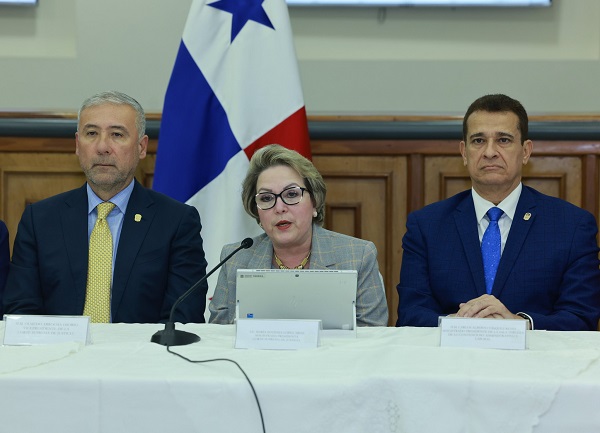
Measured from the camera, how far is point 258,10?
3.79 meters

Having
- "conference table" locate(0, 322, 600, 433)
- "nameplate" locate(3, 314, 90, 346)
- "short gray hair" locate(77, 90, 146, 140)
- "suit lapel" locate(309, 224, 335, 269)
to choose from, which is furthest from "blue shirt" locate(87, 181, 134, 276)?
"conference table" locate(0, 322, 600, 433)

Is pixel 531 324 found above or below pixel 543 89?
below

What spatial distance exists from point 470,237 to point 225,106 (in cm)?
139

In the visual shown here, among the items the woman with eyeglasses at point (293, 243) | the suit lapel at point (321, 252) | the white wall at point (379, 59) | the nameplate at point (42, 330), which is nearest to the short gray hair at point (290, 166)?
the woman with eyeglasses at point (293, 243)

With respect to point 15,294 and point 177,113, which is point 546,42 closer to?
point 177,113

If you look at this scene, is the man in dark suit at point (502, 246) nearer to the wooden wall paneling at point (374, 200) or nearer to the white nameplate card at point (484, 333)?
the white nameplate card at point (484, 333)

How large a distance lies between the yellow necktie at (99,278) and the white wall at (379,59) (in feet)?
5.21

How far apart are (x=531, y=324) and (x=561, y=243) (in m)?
0.48

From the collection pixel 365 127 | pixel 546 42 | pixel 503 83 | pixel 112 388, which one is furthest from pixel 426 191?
pixel 112 388

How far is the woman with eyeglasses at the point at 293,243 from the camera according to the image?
275 centimetres

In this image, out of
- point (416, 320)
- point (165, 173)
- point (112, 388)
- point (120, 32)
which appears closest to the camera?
point (112, 388)

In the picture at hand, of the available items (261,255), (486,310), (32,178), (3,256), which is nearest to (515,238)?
(486,310)

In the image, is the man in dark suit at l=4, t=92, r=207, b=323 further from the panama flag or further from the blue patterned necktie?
the blue patterned necktie

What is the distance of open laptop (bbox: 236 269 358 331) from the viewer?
7.09ft
